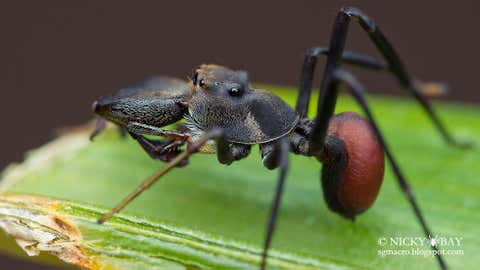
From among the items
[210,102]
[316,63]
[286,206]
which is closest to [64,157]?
[210,102]

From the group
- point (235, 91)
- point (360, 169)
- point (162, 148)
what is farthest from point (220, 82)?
point (360, 169)

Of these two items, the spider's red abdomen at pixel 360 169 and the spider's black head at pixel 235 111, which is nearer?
the spider's red abdomen at pixel 360 169

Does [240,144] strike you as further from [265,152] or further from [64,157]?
[64,157]

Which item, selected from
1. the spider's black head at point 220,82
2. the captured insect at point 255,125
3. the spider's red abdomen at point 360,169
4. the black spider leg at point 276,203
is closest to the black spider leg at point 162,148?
the captured insect at point 255,125

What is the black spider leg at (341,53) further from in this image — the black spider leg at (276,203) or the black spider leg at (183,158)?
the black spider leg at (183,158)

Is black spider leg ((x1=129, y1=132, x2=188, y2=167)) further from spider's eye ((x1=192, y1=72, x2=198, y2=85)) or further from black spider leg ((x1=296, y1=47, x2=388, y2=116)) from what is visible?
black spider leg ((x1=296, y1=47, x2=388, y2=116))

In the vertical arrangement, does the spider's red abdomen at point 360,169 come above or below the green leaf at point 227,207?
above

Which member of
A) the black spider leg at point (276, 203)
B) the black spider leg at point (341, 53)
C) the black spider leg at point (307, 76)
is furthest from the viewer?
the black spider leg at point (307, 76)

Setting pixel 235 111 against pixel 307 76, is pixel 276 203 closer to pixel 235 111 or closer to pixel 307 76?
pixel 235 111
